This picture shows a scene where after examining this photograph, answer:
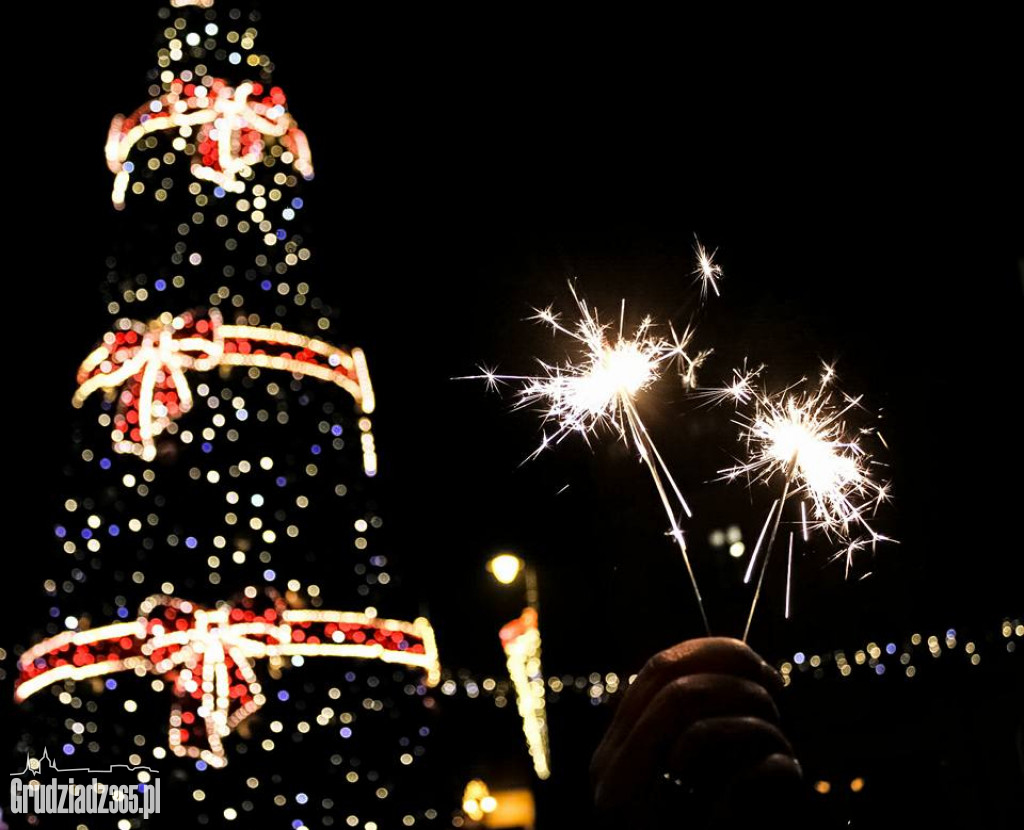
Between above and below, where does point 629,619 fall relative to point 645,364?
above

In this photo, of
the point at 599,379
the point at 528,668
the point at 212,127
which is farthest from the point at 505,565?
the point at 212,127

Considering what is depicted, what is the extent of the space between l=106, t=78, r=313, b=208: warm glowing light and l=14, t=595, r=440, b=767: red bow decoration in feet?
15.0

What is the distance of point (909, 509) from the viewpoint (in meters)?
20.1

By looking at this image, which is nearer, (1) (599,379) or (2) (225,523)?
(1) (599,379)

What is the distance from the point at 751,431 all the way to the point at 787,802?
4.49 m

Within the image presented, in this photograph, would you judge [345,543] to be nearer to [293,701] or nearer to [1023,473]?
[293,701]

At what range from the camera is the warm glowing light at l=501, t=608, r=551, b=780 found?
9109mm

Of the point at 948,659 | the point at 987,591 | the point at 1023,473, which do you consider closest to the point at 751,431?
the point at 1023,473

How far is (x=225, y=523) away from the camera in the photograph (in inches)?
401

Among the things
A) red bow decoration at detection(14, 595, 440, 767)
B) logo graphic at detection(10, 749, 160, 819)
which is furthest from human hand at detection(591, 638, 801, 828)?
logo graphic at detection(10, 749, 160, 819)

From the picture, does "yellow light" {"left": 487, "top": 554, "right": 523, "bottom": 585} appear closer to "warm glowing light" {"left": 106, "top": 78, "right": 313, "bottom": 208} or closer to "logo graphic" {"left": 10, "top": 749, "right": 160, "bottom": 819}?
"logo graphic" {"left": 10, "top": 749, "right": 160, "bottom": 819}

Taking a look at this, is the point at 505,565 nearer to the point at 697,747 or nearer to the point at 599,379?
the point at 599,379

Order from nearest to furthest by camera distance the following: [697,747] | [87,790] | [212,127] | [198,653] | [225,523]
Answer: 1. [697,747]
2. [87,790]
3. [198,653]
4. [225,523]
5. [212,127]

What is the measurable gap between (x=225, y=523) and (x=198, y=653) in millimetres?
1381
